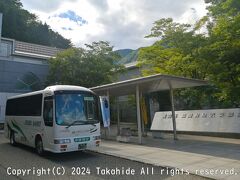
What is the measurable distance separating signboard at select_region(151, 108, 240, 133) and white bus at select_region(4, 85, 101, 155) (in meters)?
7.72

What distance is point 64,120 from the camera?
9812mm

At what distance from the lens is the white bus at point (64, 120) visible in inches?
382

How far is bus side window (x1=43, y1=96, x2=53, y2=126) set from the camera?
32.9 feet

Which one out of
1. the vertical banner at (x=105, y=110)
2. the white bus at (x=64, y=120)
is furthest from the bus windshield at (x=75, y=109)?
the vertical banner at (x=105, y=110)

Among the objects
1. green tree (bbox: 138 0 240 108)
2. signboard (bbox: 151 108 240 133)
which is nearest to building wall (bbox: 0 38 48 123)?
green tree (bbox: 138 0 240 108)

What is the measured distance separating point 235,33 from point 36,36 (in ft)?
→ 136

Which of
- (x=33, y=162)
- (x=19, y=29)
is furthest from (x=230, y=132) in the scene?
(x=19, y=29)

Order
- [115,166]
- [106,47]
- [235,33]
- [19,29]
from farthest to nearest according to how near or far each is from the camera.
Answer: [19,29] → [106,47] → [235,33] → [115,166]

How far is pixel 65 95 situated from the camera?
1016 cm

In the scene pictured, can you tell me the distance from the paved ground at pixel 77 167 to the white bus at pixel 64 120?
555mm

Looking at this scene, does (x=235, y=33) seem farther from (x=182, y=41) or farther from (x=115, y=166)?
(x=115, y=166)

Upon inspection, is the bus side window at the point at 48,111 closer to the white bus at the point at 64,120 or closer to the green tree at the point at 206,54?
the white bus at the point at 64,120

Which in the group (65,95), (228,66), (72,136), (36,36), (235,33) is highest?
(36,36)

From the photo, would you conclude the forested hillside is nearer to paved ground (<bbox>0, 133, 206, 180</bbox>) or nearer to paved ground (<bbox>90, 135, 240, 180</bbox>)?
paved ground (<bbox>0, 133, 206, 180</bbox>)
